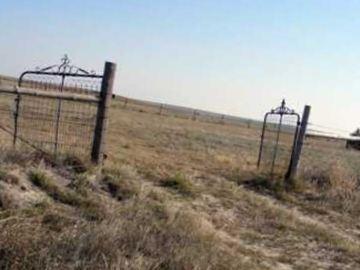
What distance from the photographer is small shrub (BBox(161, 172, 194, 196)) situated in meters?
11.4

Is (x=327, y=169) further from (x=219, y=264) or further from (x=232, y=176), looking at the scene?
(x=219, y=264)

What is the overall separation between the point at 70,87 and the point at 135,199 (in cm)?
401

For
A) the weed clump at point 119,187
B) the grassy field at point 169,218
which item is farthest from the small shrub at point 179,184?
the weed clump at point 119,187

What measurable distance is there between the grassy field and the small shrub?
0.02 meters

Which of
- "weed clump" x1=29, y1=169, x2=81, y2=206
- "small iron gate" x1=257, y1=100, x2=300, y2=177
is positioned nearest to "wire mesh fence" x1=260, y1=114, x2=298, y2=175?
"small iron gate" x1=257, y1=100, x2=300, y2=177

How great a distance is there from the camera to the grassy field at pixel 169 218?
5.75 meters

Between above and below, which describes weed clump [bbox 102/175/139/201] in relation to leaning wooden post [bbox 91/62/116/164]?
below

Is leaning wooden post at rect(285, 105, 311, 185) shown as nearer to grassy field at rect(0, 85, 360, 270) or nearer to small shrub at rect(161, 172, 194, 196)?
grassy field at rect(0, 85, 360, 270)

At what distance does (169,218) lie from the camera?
8141mm

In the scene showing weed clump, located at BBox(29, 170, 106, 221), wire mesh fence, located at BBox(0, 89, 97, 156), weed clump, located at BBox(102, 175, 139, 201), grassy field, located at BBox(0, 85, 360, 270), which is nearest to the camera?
grassy field, located at BBox(0, 85, 360, 270)

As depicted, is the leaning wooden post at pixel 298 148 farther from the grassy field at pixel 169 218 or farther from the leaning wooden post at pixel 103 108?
the leaning wooden post at pixel 103 108

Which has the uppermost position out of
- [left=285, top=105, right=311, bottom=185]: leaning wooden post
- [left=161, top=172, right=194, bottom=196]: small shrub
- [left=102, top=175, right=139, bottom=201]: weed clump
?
[left=285, top=105, right=311, bottom=185]: leaning wooden post

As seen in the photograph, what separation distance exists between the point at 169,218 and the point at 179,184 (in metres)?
3.39

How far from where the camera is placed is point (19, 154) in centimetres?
918
